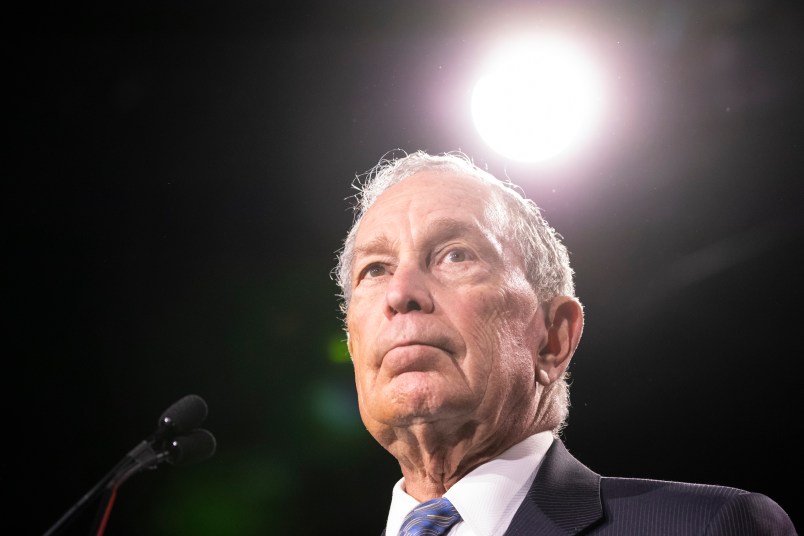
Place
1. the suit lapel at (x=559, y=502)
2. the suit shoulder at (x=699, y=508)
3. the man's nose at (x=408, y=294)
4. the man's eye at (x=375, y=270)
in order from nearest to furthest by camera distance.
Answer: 1. the suit shoulder at (x=699, y=508)
2. the suit lapel at (x=559, y=502)
3. the man's nose at (x=408, y=294)
4. the man's eye at (x=375, y=270)

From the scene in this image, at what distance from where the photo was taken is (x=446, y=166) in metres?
2.42

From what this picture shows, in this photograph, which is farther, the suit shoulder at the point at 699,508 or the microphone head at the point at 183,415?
the microphone head at the point at 183,415

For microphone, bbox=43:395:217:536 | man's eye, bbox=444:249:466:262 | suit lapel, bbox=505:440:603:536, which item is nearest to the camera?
suit lapel, bbox=505:440:603:536

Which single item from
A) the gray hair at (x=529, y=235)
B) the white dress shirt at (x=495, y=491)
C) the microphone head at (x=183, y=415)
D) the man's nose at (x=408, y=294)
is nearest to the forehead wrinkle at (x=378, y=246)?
the man's nose at (x=408, y=294)

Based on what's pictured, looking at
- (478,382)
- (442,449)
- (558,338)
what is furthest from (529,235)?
(442,449)

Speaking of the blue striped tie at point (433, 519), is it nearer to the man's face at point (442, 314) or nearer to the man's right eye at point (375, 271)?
the man's face at point (442, 314)

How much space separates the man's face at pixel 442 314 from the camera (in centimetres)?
185

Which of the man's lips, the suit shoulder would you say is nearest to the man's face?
the man's lips

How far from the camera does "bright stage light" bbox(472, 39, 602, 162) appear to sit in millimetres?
3889

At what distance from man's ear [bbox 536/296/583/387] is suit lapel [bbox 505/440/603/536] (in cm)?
27

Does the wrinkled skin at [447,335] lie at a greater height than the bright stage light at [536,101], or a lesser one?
lesser

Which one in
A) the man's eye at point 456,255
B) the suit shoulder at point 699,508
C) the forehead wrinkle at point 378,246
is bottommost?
the suit shoulder at point 699,508

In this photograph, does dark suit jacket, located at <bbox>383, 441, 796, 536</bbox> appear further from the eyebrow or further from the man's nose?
the eyebrow

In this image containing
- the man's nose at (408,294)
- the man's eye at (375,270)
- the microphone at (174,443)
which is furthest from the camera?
the microphone at (174,443)
